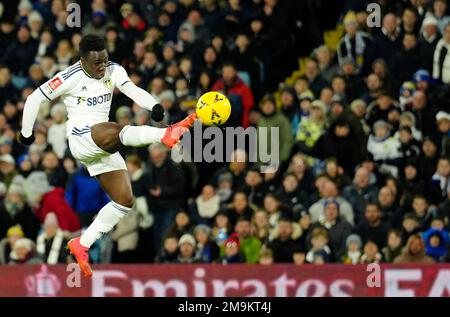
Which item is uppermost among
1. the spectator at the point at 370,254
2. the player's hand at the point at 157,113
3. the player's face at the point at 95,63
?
the player's face at the point at 95,63

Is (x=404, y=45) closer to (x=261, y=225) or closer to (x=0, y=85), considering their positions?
(x=261, y=225)

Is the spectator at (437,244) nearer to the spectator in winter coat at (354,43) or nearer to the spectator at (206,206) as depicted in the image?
the spectator at (206,206)

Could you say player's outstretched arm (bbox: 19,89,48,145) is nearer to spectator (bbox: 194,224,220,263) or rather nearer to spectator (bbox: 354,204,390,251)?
spectator (bbox: 194,224,220,263)

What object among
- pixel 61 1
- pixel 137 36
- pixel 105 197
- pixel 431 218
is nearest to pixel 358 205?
pixel 431 218

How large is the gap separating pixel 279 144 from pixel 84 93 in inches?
217

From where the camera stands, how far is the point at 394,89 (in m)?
19.5

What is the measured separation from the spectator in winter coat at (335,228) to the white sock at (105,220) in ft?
12.5

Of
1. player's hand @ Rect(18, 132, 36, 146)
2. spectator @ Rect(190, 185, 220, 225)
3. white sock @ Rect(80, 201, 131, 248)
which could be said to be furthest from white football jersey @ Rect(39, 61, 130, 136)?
spectator @ Rect(190, 185, 220, 225)

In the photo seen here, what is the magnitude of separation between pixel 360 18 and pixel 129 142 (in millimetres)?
7374

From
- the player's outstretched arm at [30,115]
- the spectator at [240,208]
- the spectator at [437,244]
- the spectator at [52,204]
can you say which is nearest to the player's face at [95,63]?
the player's outstretched arm at [30,115]

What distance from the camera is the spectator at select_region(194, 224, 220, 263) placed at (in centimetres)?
1816

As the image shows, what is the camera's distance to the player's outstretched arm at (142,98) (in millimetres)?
13844
